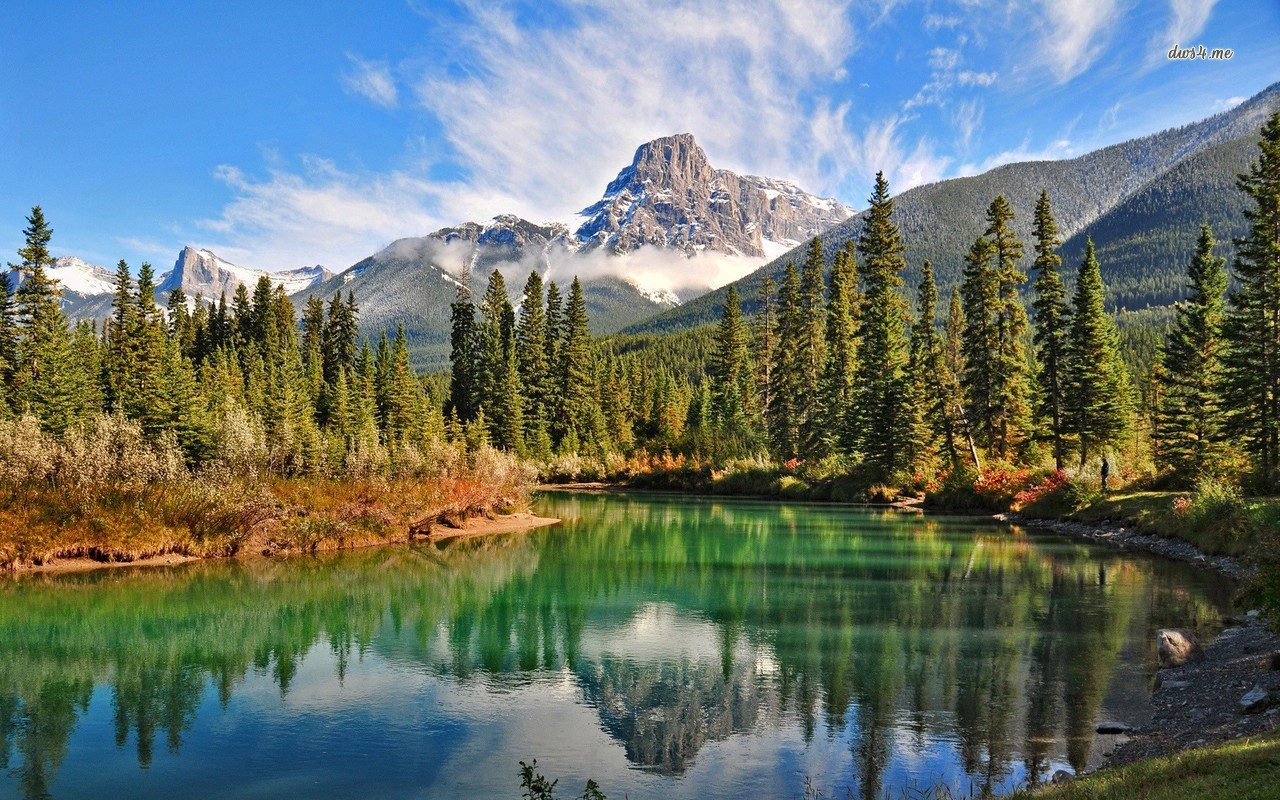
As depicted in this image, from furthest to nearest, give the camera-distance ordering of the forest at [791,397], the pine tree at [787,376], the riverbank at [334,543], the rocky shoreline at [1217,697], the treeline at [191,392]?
1. the pine tree at [787,376]
2. the treeline at [191,392]
3. the forest at [791,397]
4. the riverbank at [334,543]
5. the rocky shoreline at [1217,697]

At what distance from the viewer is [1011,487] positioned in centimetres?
5078

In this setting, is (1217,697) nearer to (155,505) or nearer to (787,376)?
(155,505)

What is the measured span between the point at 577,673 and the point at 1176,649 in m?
11.4

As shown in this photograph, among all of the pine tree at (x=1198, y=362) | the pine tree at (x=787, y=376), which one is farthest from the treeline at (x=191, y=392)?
the pine tree at (x=1198, y=362)

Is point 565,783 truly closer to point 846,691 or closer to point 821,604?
point 846,691

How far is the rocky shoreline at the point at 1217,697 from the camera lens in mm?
10727

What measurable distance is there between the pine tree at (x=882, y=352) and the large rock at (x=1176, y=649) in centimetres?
4305

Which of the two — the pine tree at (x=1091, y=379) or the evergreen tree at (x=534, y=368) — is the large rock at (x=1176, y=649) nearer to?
the pine tree at (x=1091, y=379)

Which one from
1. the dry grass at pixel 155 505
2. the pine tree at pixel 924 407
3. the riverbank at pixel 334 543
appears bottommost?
the riverbank at pixel 334 543

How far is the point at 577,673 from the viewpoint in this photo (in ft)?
54.1

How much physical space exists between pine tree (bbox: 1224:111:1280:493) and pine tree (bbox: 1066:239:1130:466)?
35.1 feet

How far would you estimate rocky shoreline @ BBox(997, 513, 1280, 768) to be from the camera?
10727 millimetres

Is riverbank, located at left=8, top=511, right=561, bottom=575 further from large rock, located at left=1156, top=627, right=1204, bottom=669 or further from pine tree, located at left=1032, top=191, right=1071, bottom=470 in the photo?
pine tree, located at left=1032, top=191, right=1071, bottom=470

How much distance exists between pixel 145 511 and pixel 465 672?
1902cm
